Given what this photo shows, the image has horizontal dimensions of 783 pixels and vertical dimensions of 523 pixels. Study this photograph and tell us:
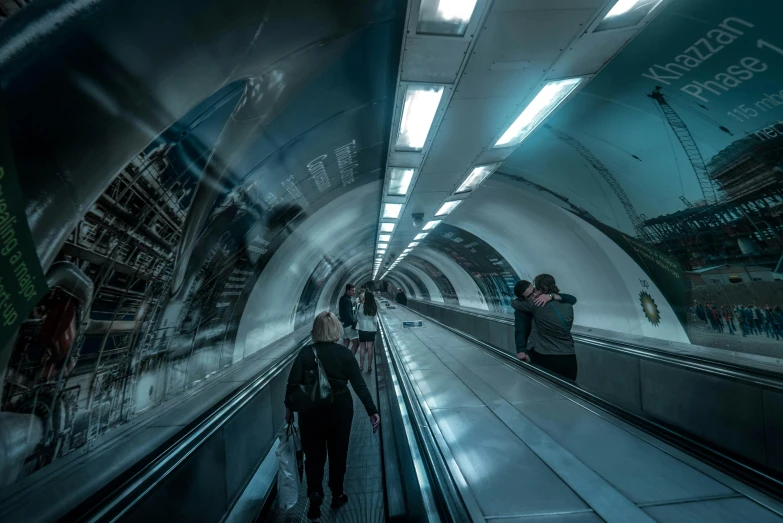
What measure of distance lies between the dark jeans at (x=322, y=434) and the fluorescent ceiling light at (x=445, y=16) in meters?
3.17

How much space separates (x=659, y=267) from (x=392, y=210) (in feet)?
16.7

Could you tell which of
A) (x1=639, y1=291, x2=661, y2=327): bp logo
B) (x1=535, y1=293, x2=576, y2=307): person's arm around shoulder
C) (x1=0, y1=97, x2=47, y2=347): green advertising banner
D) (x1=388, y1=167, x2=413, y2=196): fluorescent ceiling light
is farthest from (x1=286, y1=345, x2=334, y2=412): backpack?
(x1=639, y1=291, x2=661, y2=327): bp logo

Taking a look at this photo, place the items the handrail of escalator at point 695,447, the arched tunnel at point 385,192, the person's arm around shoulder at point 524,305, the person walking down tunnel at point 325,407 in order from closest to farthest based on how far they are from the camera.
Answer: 1. the arched tunnel at point 385,192
2. the handrail of escalator at point 695,447
3. the person walking down tunnel at point 325,407
4. the person's arm around shoulder at point 524,305

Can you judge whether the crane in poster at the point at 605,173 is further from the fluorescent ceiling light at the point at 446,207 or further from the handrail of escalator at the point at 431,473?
the handrail of escalator at the point at 431,473

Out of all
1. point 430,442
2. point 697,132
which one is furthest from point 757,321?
point 430,442

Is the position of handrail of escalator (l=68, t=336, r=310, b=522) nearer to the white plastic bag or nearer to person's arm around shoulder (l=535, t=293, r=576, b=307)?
the white plastic bag

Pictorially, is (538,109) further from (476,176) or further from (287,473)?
(287,473)

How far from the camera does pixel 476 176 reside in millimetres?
6223

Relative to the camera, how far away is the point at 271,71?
2.80m

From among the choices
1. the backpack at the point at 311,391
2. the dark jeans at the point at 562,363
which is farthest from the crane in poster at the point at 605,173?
the backpack at the point at 311,391

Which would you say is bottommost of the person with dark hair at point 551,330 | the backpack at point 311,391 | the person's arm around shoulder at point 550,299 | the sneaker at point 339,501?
the sneaker at point 339,501

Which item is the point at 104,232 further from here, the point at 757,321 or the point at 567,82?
the point at 757,321

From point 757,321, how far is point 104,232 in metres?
7.28

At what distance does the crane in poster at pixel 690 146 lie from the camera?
13.0 feet
